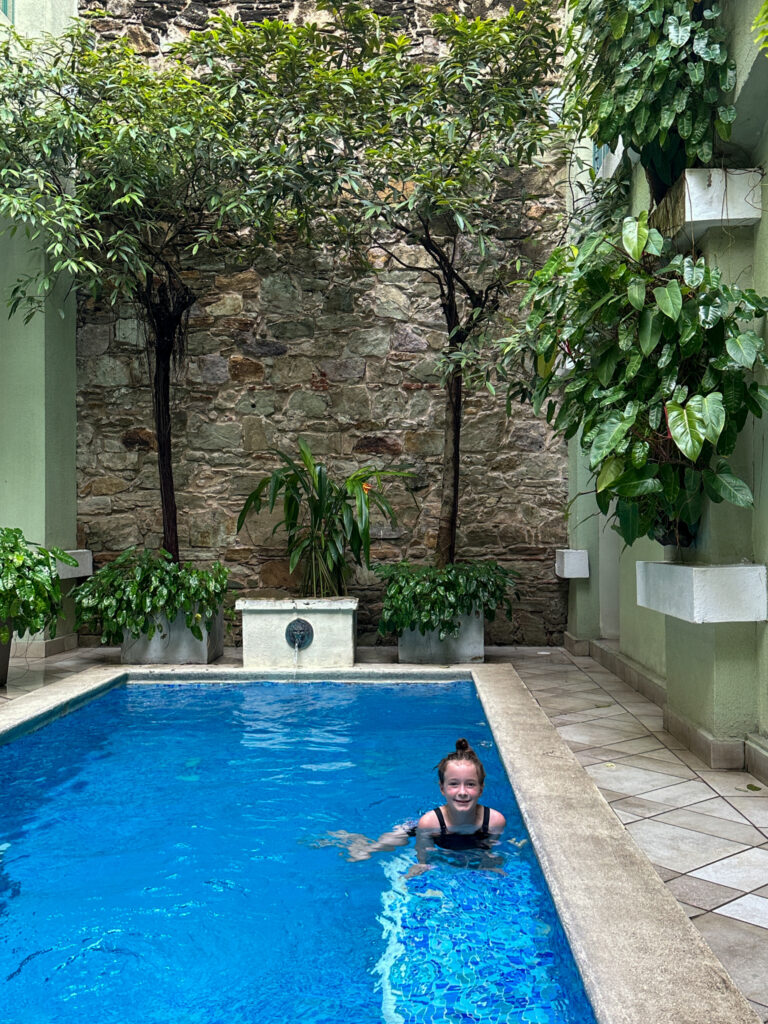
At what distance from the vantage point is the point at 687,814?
255 centimetres

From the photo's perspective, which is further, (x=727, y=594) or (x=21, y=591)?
(x=21, y=591)

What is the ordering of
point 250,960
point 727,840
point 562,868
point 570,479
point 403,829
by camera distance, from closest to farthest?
point 250,960, point 562,868, point 727,840, point 403,829, point 570,479

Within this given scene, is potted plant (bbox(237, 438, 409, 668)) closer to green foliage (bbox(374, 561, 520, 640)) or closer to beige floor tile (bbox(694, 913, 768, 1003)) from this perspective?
green foliage (bbox(374, 561, 520, 640))

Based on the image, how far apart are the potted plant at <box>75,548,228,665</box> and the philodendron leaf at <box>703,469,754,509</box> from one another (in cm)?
334

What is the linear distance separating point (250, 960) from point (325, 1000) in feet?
0.88

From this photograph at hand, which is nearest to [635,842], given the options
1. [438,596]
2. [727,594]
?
[727,594]

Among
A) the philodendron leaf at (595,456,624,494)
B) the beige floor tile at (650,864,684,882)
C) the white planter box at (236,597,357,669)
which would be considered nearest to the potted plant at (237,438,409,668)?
the white planter box at (236,597,357,669)

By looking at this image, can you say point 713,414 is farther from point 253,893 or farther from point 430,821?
point 253,893

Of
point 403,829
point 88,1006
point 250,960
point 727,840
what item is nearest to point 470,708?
point 403,829

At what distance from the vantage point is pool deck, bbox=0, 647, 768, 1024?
4.94ft

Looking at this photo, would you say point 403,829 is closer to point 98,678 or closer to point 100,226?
point 98,678

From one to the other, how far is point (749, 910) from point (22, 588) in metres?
3.58

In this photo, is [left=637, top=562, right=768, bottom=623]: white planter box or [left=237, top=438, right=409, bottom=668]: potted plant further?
[left=237, top=438, right=409, bottom=668]: potted plant

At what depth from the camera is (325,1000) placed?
1.74 meters
